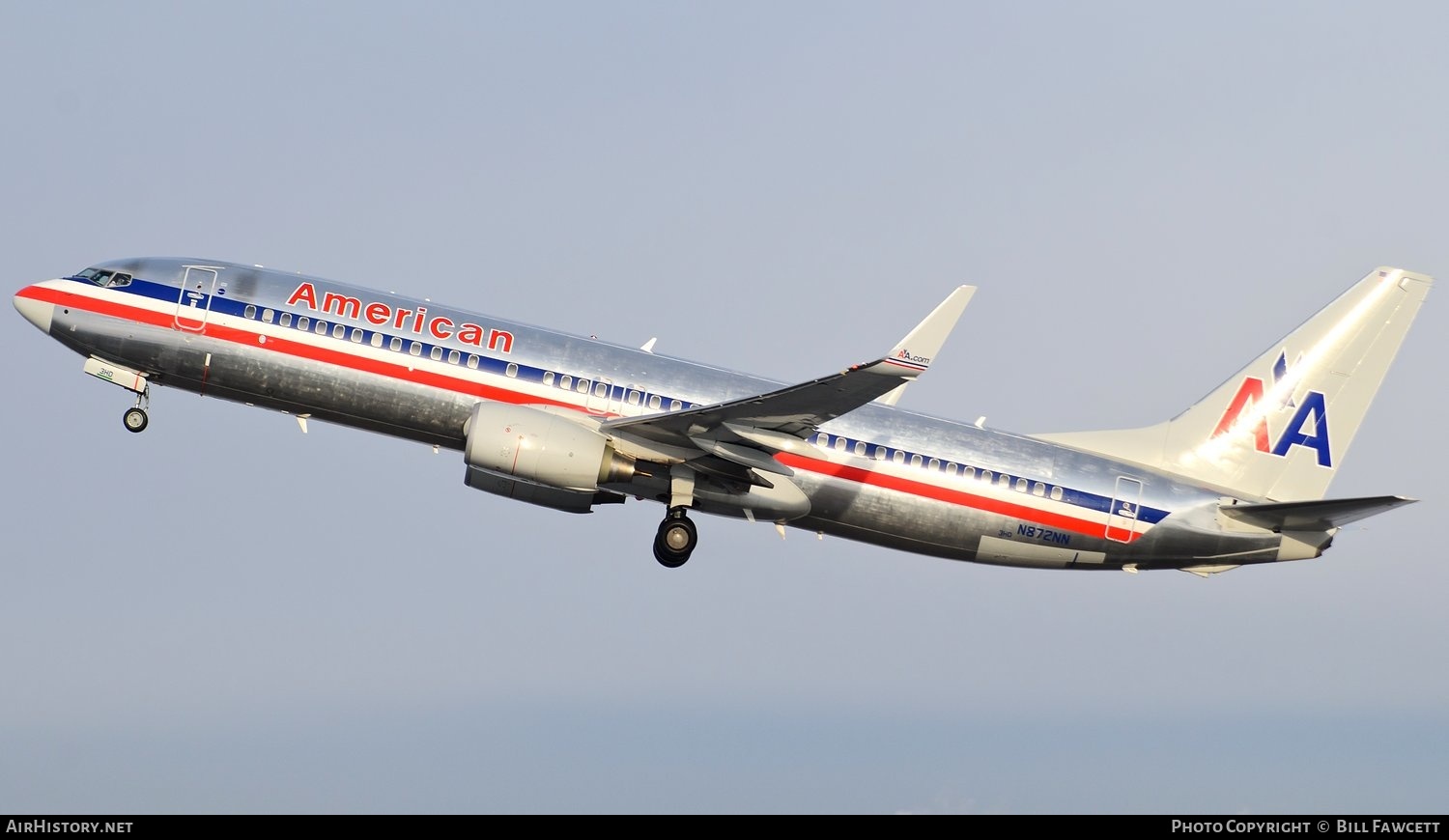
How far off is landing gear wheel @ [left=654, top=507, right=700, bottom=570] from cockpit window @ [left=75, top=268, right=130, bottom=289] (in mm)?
13758

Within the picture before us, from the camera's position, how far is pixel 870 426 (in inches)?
1439

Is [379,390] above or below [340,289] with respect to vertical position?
below

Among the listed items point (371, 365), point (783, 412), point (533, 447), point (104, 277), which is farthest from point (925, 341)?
point (104, 277)

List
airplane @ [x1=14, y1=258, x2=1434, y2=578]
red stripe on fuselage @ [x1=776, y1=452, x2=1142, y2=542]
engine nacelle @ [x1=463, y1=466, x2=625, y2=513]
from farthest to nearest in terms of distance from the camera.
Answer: engine nacelle @ [x1=463, y1=466, x2=625, y2=513] → red stripe on fuselage @ [x1=776, y1=452, x2=1142, y2=542] → airplane @ [x1=14, y1=258, x2=1434, y2=578]

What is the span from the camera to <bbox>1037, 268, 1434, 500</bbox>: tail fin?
128 ft

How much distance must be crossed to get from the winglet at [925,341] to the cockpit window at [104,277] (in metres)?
18.4

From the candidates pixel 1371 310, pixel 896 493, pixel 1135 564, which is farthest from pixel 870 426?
pixel 1371 310

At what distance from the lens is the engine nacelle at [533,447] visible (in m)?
33.7

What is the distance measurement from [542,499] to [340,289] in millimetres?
6960

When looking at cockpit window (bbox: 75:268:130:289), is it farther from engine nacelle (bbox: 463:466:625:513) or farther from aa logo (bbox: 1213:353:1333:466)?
aa logo (bbox: 1213:353:1333:466)

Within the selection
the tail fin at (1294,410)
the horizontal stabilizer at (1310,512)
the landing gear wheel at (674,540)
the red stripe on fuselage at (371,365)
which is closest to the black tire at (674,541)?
the landing gear wheel at (674,540)

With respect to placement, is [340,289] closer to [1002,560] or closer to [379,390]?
[379,390]

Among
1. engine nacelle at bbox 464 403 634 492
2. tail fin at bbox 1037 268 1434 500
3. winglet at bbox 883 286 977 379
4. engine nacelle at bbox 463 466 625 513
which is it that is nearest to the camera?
winglet at bbox 883 286 977 379

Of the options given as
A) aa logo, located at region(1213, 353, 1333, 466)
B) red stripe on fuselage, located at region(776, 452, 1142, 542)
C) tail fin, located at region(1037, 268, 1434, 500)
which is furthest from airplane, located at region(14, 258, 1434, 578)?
aa logo, located at region(1213, 353, 1333, 466)
